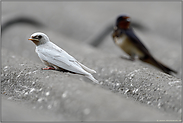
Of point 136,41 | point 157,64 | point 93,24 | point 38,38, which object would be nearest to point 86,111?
point 38,38

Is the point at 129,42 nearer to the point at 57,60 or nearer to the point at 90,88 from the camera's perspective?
the point at 57,60

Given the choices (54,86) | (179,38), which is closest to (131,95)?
(54,86)

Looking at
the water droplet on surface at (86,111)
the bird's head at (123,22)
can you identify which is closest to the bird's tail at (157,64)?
the bird's head at (123,22)

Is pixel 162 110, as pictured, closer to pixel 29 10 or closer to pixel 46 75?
pixel 46 75

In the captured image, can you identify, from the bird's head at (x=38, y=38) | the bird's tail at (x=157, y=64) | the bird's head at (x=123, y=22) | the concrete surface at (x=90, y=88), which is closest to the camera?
the concrete surface at (x=90, y=88)

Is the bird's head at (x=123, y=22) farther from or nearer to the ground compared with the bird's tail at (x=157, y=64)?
farther from the ground

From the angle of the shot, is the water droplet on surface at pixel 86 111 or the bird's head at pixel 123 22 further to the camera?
the bird's head at pixel 123 22

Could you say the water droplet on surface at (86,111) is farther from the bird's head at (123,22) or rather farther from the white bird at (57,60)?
the bird's head at (123,22)
